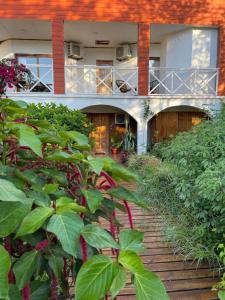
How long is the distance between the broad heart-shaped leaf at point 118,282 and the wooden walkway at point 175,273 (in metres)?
2.04

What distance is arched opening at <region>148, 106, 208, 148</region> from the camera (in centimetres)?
1153

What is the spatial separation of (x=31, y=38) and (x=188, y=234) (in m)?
10.2

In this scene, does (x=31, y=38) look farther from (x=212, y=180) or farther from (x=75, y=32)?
(x=212, y=180)

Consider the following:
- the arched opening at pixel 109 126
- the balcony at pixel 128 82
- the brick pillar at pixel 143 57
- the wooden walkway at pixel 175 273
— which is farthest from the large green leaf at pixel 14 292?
the arched opening at pixel 109 126

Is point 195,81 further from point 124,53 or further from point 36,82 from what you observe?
point 36,82

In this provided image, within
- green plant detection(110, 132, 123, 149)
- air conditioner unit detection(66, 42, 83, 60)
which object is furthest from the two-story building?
green plant detection(110, 132, 123, 149)

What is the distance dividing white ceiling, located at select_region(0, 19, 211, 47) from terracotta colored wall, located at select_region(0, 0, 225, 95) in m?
0.44

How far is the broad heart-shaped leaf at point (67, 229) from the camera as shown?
0.57 meters

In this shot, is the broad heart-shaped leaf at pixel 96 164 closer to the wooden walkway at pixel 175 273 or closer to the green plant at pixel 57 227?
the green plant at pixel 57 227

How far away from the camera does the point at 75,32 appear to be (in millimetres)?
10758

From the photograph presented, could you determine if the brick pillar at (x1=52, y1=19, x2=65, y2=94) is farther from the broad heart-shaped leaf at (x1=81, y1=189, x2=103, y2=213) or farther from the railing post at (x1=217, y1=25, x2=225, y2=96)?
the broad heart-shaped leaf at (x1=81, y1=189, x2=103, y2=213)

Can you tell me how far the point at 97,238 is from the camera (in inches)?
24.5

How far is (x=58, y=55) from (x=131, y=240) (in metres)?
9.30

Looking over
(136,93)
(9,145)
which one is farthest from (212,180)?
(136,93)
